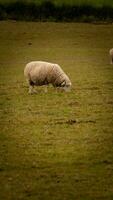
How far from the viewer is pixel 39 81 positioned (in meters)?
16.2

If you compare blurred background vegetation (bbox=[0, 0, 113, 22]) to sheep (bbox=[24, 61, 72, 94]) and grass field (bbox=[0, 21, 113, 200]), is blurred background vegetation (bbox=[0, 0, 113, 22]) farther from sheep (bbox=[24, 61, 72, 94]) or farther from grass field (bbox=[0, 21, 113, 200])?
sheep (bbox=[24, 61, 72, 94])

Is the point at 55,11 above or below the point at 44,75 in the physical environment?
below

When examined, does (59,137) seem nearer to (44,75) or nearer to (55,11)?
(44,75)

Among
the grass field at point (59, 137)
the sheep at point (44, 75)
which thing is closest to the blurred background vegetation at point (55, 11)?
the grass field at point (59, 137)

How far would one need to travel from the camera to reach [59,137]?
38.3ft

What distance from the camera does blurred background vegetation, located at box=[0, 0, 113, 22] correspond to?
41.3m

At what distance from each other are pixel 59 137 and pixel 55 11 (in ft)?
103

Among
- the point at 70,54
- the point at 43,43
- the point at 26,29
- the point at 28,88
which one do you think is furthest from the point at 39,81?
the point at 26,29

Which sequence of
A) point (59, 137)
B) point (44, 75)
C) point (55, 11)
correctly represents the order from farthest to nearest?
point (55, 11), point (44, 75), point (59, 137)

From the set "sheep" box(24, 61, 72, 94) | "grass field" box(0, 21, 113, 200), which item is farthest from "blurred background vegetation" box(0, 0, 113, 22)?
"sheep" box(24, 61, 72, 94)

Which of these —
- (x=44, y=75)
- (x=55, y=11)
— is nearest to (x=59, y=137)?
(x=44, y=75)

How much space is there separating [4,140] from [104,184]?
3.04 metres

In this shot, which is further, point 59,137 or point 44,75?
point 44,75

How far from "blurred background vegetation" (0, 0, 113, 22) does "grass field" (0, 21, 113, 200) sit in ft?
54.4
